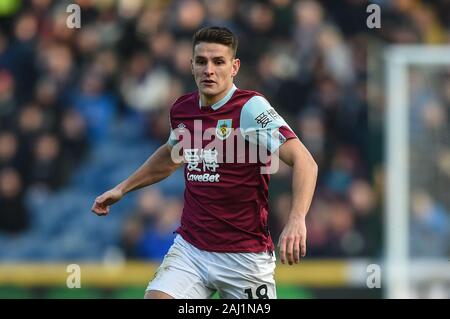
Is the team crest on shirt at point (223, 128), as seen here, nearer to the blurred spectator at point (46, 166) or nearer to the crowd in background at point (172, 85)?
the crowd in background at point (172, 85)

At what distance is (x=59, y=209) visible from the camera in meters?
12.3

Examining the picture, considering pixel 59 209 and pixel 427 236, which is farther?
pixel 59 209

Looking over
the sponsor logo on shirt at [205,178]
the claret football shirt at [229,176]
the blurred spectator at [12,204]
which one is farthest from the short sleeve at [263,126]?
the blurred spectator at [12,204]

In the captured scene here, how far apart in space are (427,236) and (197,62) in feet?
18.1

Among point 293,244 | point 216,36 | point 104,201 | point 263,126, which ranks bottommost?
point 293,244

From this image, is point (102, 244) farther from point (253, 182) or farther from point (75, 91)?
point (253, 182)

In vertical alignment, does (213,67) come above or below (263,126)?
above

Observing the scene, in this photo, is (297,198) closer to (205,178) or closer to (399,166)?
(205,178)

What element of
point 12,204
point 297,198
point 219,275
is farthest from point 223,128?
point 12,204

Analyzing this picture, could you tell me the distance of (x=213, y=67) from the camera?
6340 millimetres

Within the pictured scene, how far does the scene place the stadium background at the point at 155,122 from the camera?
11.3m

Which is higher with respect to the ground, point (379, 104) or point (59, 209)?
point (379, 104)

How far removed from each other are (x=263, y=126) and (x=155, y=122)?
6691 millimetres

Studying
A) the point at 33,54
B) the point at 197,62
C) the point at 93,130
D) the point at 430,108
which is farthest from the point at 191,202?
the point at 33,54
